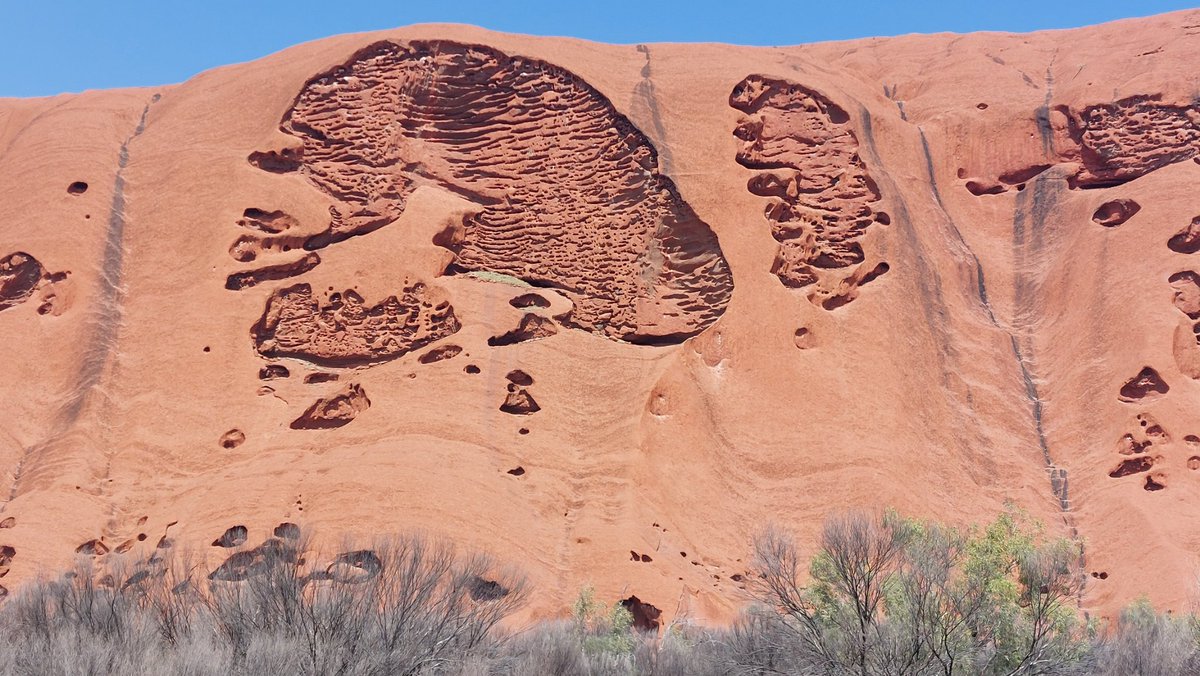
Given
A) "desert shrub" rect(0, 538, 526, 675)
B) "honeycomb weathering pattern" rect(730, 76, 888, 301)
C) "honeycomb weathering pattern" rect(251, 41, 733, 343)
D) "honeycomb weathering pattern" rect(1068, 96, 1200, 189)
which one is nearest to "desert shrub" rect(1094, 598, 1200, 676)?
"desert shrub" rect(0, 538, 526, 675)

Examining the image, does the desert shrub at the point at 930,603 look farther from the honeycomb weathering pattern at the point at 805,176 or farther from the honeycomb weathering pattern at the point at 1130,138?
the honeycomb weathering pattern at the point at 1130,138

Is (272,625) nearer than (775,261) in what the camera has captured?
Yes

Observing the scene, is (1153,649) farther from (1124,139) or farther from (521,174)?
(521,174)

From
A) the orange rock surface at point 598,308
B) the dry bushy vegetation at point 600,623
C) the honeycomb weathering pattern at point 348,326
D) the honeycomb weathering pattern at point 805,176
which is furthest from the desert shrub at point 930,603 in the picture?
the honeycomb weathering pattern at point 805,176

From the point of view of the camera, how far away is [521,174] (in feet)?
87.9

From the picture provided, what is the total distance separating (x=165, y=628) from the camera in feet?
48.5

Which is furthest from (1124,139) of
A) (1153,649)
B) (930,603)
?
(930,603)

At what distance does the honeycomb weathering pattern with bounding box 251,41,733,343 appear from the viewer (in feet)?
81.9

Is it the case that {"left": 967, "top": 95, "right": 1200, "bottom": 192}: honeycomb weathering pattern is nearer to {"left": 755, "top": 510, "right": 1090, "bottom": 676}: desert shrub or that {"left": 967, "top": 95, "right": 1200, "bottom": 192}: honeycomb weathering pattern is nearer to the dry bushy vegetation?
the dry bushy vegetation

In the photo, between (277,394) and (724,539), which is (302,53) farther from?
(724,539)

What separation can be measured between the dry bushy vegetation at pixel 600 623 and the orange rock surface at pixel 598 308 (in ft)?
8.13

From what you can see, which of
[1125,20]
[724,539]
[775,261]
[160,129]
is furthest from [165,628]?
[1125,20]

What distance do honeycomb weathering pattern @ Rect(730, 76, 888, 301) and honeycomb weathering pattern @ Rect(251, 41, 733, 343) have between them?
76.3 inches

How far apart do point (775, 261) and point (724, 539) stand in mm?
7109
